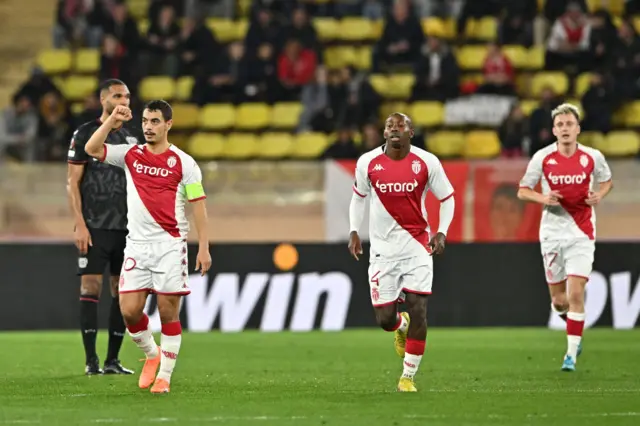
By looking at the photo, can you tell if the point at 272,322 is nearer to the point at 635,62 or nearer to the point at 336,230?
the point at 336,230

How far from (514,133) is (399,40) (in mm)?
3135

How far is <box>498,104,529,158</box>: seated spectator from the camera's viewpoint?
18828 millimetres

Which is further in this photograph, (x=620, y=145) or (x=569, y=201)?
(x=620, y=145)

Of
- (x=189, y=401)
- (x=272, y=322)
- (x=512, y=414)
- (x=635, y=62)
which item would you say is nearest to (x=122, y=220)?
(x=189, y=401)

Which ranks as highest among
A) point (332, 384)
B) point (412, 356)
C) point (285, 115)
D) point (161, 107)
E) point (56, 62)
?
point (161, 107)

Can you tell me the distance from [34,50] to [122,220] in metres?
13.9

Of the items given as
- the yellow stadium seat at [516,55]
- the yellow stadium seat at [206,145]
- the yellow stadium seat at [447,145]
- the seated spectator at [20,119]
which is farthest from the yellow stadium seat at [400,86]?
the seated spectator at [20,119]

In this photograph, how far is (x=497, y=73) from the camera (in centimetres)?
2080

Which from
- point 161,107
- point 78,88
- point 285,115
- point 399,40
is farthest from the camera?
point 78,88

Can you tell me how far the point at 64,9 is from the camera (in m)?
23.0

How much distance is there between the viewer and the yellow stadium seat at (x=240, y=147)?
67.0 ft

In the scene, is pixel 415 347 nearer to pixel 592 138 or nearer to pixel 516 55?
pixel 592 138

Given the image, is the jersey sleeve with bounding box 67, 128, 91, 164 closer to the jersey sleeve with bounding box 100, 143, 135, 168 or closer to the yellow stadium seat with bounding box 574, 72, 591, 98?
the jersey sleeve with bounding box 100, 143, 135, 168

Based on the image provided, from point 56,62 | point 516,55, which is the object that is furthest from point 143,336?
point 56,62
